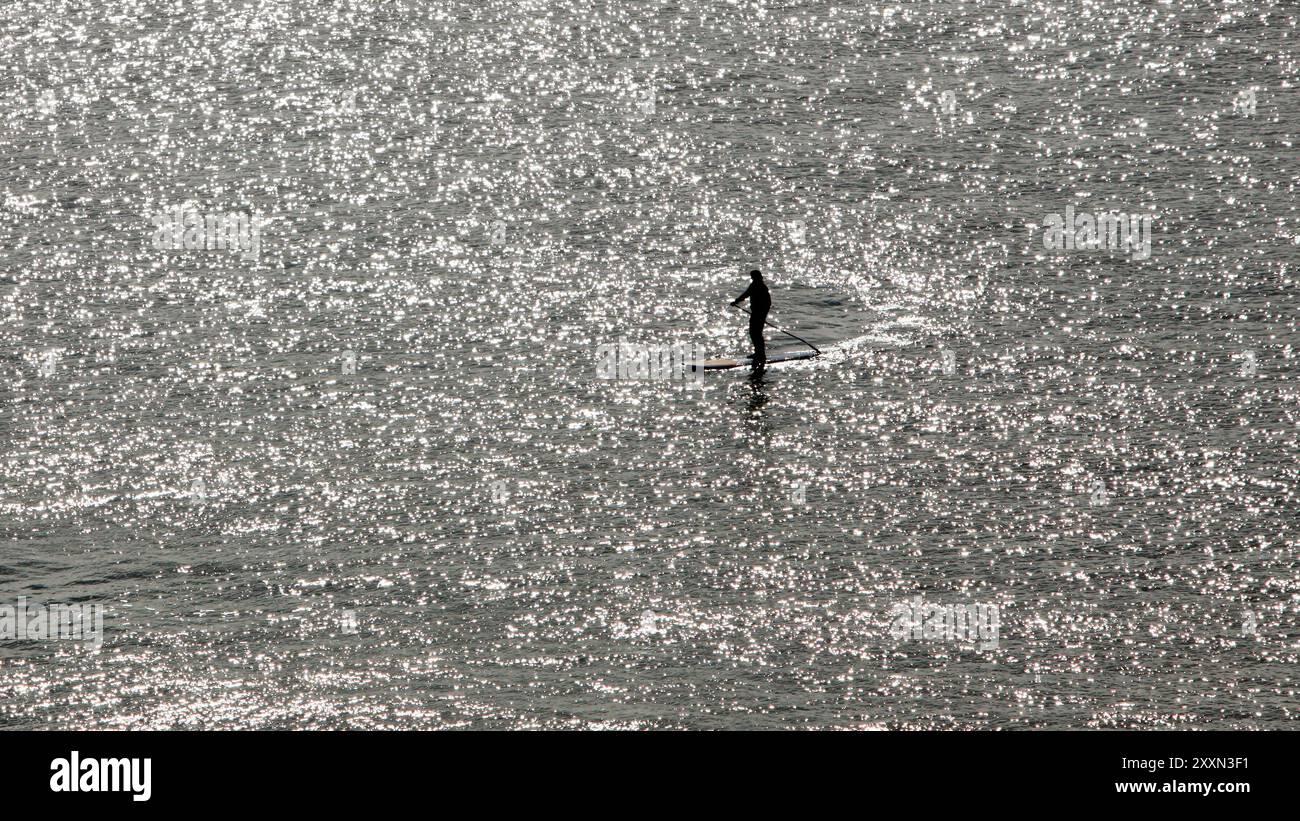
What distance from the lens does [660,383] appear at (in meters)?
27.9

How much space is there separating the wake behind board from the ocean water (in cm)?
27

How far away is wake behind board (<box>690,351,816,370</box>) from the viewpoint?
28531 mm

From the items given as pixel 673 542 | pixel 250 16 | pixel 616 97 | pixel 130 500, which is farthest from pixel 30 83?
pixel 673 542

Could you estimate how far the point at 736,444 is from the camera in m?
25.6

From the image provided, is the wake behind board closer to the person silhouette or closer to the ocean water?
the person silhouette

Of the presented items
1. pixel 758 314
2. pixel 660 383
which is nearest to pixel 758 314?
pixel 758 314

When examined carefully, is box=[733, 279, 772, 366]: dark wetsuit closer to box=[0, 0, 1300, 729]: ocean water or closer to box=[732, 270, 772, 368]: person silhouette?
box=[732, 270, 772, 368]: person silhouette

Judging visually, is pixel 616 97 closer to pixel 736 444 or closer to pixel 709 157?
pixel 709 157

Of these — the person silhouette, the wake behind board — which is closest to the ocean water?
the wake behind board

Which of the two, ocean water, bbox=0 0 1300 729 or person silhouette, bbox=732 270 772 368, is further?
person silhouette, bbox=732 270 772 368

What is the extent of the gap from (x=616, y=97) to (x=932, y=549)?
25.2 meters

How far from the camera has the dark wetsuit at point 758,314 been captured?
28438 mm

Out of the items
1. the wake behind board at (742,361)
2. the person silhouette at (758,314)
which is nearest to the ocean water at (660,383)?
the wake behind board at (742,361)

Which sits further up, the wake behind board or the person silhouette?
the person silhouette
